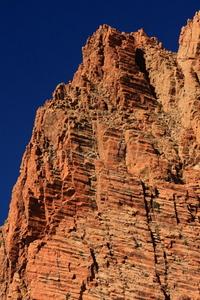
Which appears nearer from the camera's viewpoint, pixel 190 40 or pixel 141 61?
pixel 141 61

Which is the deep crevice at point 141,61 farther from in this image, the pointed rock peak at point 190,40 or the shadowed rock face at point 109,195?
the pointed rock peak at point 190,40

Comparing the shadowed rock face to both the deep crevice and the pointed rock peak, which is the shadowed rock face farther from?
the pointed rock peak

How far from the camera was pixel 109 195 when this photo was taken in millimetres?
79438

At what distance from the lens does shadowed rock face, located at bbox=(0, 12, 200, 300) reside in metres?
74.0

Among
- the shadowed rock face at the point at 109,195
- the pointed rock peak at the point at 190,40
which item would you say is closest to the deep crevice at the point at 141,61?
the shadowed rock face at the point at 109,195

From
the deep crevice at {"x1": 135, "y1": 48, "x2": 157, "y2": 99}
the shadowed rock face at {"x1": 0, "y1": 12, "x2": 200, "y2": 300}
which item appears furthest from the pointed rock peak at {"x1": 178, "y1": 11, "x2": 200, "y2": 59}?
the shadowed rock face at {"x1": 0, "y1": 12, "x2": 200, "y2": 300}

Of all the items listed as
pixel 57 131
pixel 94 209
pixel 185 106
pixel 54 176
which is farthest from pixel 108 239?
pixel 185 106

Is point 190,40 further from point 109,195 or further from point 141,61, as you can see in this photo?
point 109,195

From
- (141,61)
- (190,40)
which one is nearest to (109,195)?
(141,61)

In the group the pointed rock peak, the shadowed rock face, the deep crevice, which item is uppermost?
the pointed rock peak

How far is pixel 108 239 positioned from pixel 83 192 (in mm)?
6494

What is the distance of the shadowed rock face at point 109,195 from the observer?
74000mm

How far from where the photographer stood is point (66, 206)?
261ft

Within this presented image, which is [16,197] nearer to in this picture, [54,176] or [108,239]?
[54,176]
